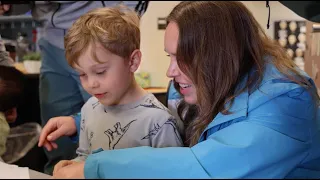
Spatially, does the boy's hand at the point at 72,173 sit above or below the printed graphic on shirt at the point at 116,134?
above

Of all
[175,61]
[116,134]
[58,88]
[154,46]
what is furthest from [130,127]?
[154,46]

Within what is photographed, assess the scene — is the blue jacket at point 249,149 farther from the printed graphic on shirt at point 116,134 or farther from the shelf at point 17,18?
the shelf at point 17,18

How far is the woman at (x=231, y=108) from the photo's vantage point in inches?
24.0

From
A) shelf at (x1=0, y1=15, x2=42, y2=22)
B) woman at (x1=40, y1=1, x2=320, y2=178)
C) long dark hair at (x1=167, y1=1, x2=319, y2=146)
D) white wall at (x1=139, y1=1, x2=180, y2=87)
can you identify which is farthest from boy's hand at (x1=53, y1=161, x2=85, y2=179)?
shelf at (x1=0, y1=15, x2=42, y2=22)

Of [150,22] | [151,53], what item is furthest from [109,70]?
[150,22]

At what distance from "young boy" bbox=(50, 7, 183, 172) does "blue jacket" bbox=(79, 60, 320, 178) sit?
0.26m

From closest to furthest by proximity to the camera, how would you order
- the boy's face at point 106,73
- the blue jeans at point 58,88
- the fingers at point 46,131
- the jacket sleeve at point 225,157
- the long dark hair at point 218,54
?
the jacket sleeve at point 225,157 < the long dark hair at point 218,54 < the boy's face at point 106,73 < the fingers at point 46,131 < the blue jeans at point 58,88

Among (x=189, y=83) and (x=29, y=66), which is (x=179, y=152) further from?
(x=29, y=66)

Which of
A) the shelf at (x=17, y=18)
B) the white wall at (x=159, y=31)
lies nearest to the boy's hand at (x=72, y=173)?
the white wall at (x=159, y=31)

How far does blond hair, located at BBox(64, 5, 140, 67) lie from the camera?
101 centimetres

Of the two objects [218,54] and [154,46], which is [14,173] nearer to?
[218,54]

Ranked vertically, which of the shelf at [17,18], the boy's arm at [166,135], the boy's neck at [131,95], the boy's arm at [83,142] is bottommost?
the boy's arm at [83,142]

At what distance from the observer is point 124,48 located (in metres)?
1.04

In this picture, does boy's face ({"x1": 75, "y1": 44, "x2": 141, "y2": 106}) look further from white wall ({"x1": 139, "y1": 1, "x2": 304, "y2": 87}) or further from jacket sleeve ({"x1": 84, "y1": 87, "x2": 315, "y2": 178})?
jacket sleeve ({"x1": 84, "y1": 87, "x2": 315, "y2": 178})
